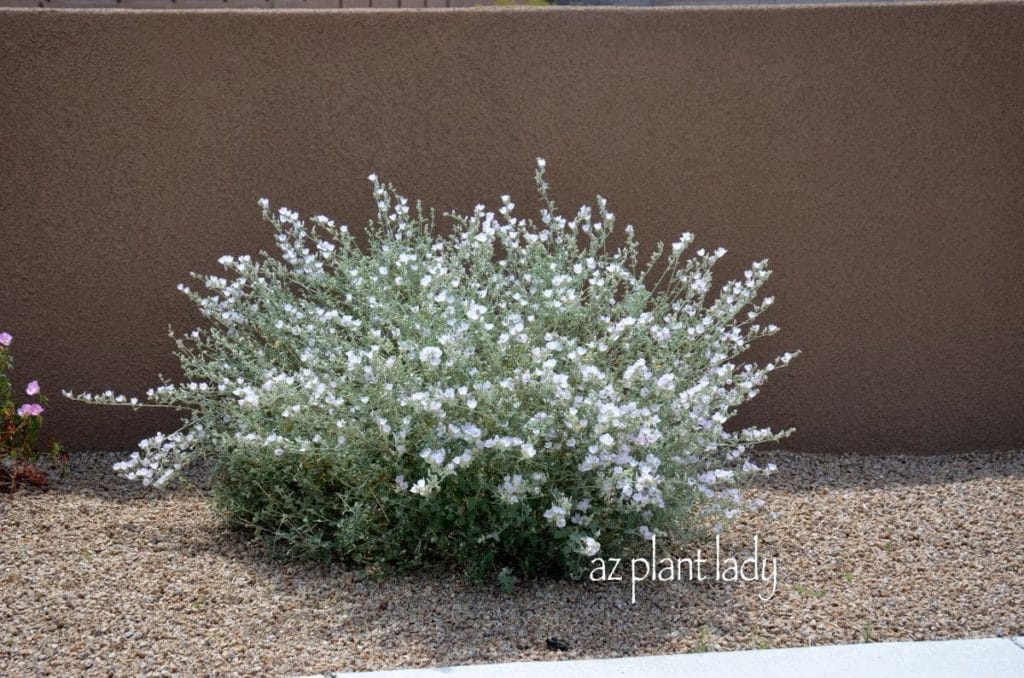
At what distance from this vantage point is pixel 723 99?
5445 mm

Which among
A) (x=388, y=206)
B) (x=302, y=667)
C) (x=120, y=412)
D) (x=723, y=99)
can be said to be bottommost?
(x=302, y=667)

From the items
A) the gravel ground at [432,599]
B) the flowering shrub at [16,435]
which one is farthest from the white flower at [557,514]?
the flowering shrub at [16,435]

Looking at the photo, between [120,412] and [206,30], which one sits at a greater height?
[206,30]

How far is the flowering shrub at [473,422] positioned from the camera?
3756 millimetres

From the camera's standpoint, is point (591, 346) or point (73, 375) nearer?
point (591, 346)

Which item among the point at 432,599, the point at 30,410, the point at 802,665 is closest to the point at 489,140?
the point at 30,410

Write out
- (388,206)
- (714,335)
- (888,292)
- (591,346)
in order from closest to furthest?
(591,346)
(714,335)
(388,206)
(888,292)

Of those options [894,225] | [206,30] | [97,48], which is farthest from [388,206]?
[894,225]

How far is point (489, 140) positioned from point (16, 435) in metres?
2.42

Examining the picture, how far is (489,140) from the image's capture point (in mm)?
5426

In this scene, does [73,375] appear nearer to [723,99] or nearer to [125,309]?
[125,309]

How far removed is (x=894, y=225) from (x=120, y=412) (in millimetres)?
3583

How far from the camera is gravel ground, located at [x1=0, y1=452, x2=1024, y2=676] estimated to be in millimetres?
3430

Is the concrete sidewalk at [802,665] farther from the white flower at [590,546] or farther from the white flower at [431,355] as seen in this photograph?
the white flower at [431,355]
